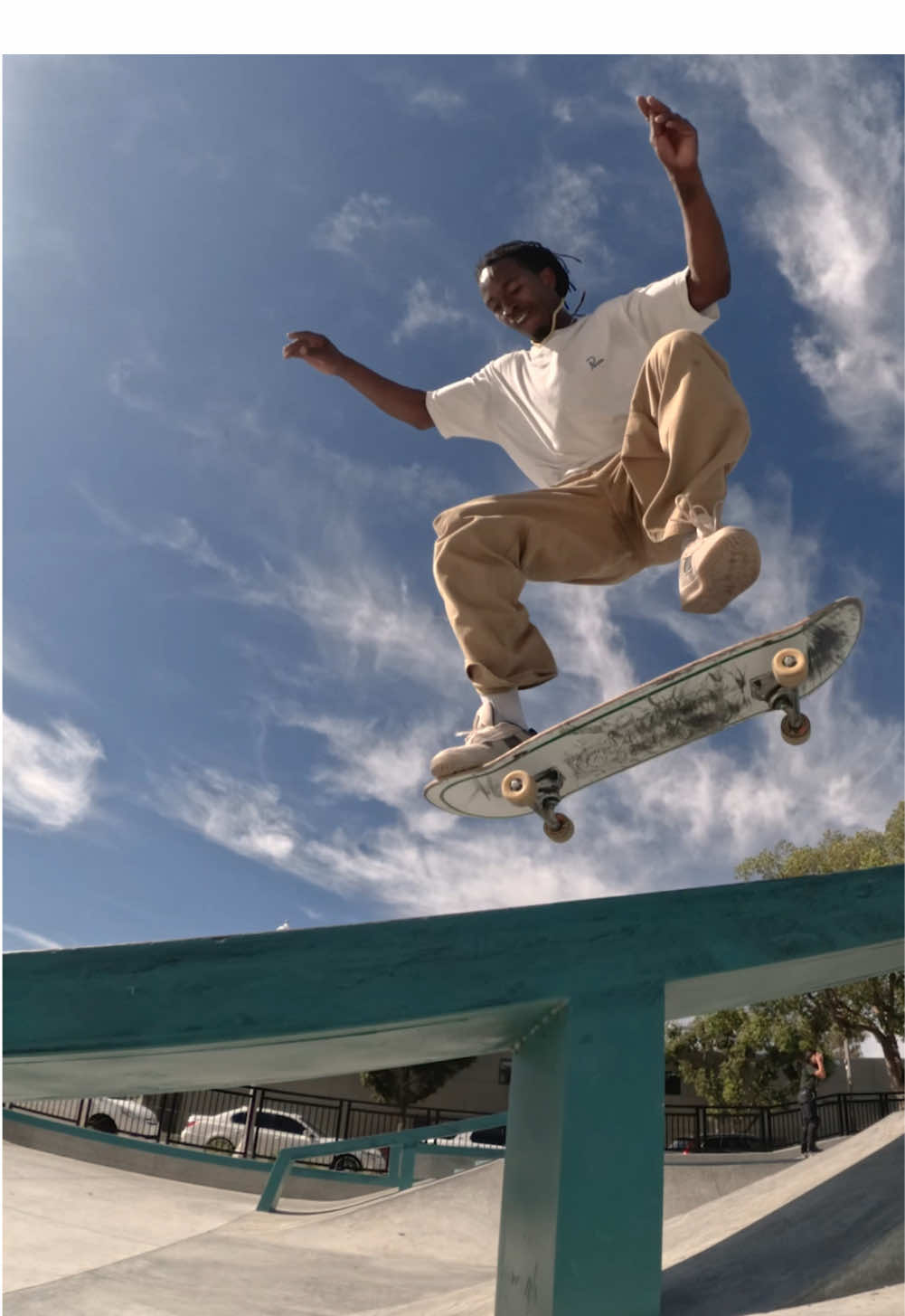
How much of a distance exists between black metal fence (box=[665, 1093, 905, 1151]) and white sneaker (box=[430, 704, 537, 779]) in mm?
16186

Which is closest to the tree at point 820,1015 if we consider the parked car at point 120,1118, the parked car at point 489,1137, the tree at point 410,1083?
the parked car at point 489,1137

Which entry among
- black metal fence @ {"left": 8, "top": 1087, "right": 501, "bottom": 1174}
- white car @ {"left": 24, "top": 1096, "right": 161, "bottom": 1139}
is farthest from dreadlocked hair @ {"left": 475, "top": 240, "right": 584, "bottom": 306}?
black metal fence @ {"left": 8, "top": 1087, "right": 501, "bottom": 1174}

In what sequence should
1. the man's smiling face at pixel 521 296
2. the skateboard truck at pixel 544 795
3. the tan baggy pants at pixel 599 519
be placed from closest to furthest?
the tan baggy pants at pixel 599 519 → the skateboard truck at pixel 544 795 → the man's smiling face at pixel 521 296

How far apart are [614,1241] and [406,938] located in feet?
2.78

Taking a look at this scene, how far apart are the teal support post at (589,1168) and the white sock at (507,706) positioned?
5.71ft

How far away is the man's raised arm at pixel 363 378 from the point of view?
17.0 ft

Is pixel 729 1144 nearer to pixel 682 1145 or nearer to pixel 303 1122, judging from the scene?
pixel 682 1145

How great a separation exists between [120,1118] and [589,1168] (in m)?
31.5

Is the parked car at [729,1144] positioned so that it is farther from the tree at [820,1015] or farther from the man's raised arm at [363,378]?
the man's raised arm at [363,378]

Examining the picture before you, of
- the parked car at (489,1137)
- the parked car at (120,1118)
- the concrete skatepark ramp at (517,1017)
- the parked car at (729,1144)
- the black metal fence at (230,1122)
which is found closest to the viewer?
the concrete skatepark ramp at (517,1017)

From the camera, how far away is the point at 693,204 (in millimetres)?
3701

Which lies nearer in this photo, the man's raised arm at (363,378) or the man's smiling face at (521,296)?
the man's smiling face at (521,296)

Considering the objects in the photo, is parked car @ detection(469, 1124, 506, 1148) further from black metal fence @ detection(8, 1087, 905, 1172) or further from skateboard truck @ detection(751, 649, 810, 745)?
skateboard truck @ detection(751, 649, 810, 745)

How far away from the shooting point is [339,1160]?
1794cm
